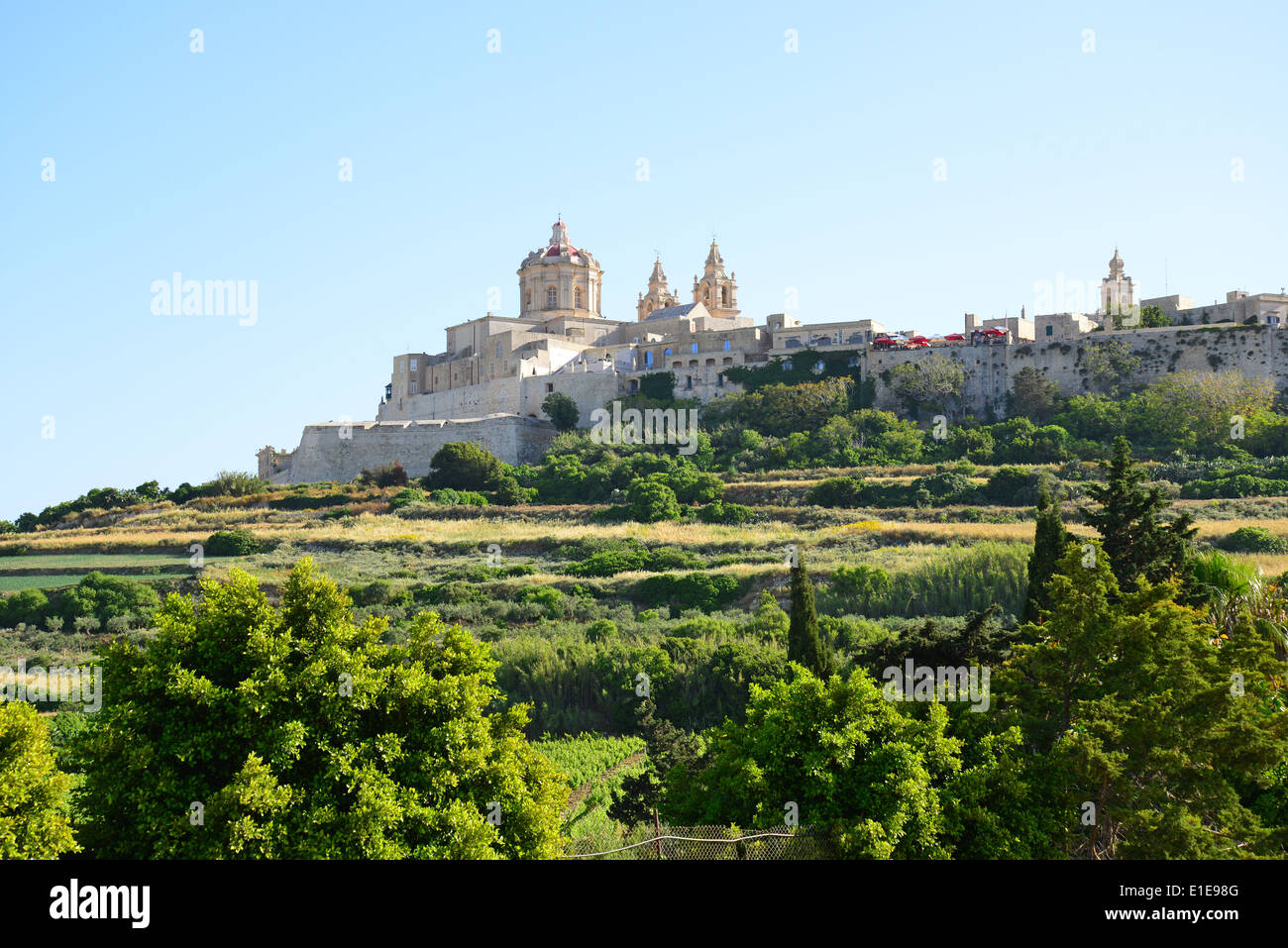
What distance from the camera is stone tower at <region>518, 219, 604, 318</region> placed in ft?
214

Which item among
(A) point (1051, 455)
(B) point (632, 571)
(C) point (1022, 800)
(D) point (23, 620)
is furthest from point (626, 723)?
(A) point (1051, 455)

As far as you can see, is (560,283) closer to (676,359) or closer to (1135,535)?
(676,359)

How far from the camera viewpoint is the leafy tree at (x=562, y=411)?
53000mm

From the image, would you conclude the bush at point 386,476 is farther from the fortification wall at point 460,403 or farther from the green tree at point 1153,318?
the green tree at point 1153,318

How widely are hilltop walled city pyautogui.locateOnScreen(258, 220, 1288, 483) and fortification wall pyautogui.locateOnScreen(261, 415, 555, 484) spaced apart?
5cm

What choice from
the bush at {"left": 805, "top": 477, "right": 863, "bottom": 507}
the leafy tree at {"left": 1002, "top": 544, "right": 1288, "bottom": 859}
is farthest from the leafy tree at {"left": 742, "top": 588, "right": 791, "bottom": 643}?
the bush at {"left": 805, "top": 477, "right": 863, "bottom": 507}

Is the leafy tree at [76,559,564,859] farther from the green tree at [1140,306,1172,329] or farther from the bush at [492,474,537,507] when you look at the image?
the green tree at [1140,306,1172,329]

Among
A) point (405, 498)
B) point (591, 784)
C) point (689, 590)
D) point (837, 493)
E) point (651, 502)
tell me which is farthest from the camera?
point (405, 498)

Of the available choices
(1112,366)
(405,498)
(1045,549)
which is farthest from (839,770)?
(1112,366)

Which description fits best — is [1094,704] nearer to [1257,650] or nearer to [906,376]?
[1257,650]

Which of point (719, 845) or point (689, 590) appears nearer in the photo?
point (719, 845)

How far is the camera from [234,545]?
3588cm

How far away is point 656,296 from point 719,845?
6578cm
